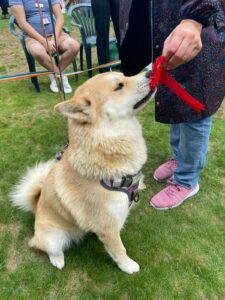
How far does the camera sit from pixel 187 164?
2129mm

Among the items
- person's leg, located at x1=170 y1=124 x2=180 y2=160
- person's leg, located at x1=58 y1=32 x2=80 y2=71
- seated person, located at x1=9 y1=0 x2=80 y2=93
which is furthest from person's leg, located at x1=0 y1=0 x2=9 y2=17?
person's leg, located at x1=170 y1=124 x2=180 y2=160

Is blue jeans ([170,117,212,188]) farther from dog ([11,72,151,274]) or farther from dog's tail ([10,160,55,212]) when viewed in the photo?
dog's tail ([10,160,55,212])

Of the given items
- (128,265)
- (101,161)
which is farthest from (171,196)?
(101,161)

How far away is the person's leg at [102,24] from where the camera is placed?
3.94m

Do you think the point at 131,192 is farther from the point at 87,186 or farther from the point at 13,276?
the point at 13,276

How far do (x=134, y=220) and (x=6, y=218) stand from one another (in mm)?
983

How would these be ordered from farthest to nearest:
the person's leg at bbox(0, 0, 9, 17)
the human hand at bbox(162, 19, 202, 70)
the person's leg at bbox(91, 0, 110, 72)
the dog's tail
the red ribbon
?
the person's leg at bbox(0, 0, 9, 17), the person's leg at bbox(91, 0, 110, 72), the dog's tail, the red ribbon, the human hand at bbox(162, 19, 202, 70)

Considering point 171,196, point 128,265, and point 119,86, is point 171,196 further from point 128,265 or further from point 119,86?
point 119,86

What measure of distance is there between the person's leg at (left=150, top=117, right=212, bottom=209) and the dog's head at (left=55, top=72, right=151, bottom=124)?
492 mm

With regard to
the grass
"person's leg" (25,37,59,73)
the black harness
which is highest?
"person's leg" (25,37,59,73)

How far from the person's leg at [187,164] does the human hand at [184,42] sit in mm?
676

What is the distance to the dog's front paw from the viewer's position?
1786 millimetres

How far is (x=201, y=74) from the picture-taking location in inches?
64.2

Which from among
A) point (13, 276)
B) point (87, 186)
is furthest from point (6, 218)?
point (87, 186)
